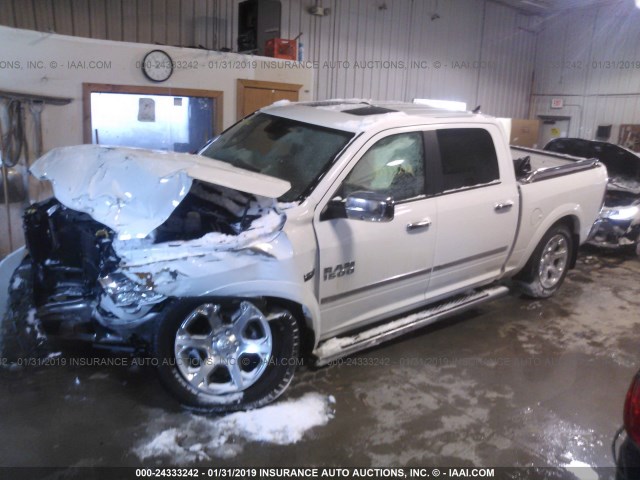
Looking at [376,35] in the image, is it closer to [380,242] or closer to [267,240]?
[380,242]

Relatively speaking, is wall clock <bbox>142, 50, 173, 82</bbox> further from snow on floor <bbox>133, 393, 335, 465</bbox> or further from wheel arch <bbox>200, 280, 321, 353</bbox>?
snow on floor <bbox>133, 393, 335, 465</bbox>

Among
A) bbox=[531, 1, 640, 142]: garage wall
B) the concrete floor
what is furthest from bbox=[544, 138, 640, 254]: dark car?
bbox=[531, 1, 640, 142]: garage wall

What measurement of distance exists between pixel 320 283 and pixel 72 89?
4343 mm

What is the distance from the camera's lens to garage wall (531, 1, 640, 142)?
12.2 m

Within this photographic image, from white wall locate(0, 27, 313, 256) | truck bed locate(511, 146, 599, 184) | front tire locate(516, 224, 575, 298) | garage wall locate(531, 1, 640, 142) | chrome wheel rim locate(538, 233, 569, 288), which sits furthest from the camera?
garage wall locate(531, 1, 640, 142)

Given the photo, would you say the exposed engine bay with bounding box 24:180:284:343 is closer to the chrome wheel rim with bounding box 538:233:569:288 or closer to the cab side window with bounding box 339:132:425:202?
the cab side window with bounding box 339:132:425:202

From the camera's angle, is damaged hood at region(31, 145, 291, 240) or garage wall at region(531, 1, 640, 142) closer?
damaged hood at region(31, 145, 291, 240)

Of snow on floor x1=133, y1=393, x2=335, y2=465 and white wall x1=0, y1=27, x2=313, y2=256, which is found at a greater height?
white wall x1=0, y1=27, x2=313, y2=256

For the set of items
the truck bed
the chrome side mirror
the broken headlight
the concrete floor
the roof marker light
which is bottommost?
the concrete floor

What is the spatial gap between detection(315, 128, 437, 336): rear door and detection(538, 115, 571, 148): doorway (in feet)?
36.8

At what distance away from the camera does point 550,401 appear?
3541 millimetres

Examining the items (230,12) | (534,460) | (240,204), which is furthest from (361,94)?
(534,460)

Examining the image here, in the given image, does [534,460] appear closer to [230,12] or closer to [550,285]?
[550,285]

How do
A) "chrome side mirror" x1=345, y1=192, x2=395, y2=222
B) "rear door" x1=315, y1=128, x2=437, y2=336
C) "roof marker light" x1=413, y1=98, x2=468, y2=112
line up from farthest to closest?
"roof marker light" x1=413, y1=98, x2=468, y2=112 < "rear door" x1=315, y1=128, x2=437, y2=336 < "chrome side mirror" x1=345, y1=192, x2=395, y2=222
